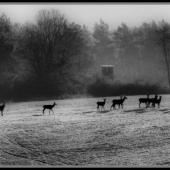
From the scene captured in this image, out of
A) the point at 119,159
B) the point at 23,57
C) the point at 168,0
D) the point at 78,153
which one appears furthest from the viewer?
the point at 23,57

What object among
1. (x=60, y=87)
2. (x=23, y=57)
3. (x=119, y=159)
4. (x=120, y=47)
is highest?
(x=120, y=47)

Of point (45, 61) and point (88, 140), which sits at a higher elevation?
point (45, 61)

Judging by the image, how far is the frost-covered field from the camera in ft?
58.9

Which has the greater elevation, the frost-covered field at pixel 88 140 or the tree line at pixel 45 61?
the tree line at pixel 45 61

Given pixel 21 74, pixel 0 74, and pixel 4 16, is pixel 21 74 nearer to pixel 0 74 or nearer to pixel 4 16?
pixel 0 74

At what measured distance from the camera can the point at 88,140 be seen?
2155 centimetres

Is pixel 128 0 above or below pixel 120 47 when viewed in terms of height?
below

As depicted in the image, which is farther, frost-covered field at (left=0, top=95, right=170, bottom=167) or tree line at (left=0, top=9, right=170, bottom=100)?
tree line at (left=0, top=9, right=170, bottom=100)

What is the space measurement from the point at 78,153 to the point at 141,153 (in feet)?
9.78

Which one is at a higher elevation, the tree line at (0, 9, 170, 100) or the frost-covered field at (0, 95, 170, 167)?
the tree line at (0, 9, 170, 100)

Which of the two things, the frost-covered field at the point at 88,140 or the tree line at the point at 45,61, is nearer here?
the frost-covered field at the point at 88,140

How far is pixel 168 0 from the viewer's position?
A: 47.6 feet

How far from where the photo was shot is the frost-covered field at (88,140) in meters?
18.0

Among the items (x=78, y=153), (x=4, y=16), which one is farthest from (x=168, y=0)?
(x=4, y=16)
